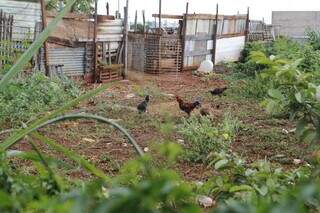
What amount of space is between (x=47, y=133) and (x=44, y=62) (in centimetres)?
394

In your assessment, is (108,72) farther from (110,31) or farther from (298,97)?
(298,97)

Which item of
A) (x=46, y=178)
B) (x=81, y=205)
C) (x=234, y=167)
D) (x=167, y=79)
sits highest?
(x=81, y=205)

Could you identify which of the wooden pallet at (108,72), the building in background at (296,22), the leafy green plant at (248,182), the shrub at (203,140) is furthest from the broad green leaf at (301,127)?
the building in background at (296,22)

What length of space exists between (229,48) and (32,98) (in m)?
9.47

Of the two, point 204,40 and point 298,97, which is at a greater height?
point 298,97

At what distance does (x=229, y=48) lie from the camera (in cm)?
1562

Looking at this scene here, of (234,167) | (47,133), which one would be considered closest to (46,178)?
(234,167)

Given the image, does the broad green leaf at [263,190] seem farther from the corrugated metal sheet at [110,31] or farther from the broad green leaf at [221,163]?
the corrugated metal sheet at [110,31]

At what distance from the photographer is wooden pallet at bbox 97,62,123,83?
1094 centimetres

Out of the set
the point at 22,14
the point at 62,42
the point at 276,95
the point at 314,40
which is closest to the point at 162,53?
the point at 62,42

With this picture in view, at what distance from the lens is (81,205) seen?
1.84 ft

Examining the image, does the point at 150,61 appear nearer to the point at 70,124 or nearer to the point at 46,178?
the point at 70,124

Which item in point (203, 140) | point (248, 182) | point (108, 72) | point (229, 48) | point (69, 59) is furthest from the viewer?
point (229, 48)

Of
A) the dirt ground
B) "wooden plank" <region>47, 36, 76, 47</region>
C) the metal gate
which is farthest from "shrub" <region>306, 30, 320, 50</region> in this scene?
"wooden plank" <region>47, 36, 76, 47</region>
